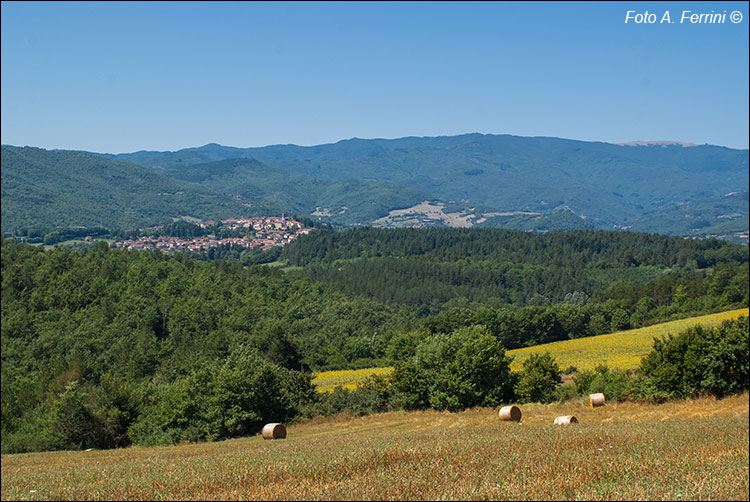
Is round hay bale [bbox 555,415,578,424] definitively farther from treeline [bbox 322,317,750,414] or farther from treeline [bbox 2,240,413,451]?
treeline [bbox 2,240,413,451]

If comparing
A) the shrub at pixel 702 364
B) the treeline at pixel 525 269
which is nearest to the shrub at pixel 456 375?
the shrub at pixel 702 364

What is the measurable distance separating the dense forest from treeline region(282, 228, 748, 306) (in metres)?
0.90

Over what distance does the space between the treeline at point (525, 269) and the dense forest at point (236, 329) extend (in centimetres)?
90

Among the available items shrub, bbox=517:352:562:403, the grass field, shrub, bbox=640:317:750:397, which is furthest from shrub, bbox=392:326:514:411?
the grass field

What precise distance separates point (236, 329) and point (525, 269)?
9395 cm

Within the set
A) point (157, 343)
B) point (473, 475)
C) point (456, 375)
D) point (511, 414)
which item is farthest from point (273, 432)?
point (157, 343)

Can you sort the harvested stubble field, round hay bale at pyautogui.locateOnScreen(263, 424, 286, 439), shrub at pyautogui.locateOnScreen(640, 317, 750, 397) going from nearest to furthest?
1. the harvested stubble field
2. round hay bale at pyautogui.locateOnScreen(263, 424, 286, 439)
3. shrub at pyautogui.locateOnScreen(640, 317, 750, 397)

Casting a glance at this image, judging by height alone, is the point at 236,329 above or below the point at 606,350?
below

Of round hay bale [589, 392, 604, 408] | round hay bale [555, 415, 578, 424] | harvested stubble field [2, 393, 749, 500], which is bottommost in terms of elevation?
round hay bale [589, 392, 604, 408]

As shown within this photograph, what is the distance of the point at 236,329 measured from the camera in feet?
323

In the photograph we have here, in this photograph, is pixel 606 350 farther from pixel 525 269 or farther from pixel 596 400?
pixel 525 269

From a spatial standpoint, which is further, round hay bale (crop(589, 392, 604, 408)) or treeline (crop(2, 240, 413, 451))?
treeline (crop(2, 240, 413, 451))

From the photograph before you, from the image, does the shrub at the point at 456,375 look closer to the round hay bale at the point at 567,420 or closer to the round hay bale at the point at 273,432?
the round hay bale at the point at 273,432

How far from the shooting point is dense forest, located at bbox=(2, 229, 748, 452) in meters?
37.0
